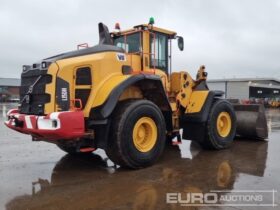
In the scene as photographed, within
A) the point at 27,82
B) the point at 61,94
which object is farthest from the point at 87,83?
the point at 27,82

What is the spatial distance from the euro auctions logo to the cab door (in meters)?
2.32

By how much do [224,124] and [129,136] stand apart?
11.9 feet

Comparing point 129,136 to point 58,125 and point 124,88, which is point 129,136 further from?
point 58,125

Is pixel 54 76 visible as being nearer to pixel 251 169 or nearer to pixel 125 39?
pixel 125 39

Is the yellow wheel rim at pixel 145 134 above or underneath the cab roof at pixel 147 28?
underneath

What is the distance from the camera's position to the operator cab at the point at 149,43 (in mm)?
7098

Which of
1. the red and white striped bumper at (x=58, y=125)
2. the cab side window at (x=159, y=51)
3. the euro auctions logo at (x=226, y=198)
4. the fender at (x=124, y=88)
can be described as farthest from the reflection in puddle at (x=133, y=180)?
the cab side window at (x=159, y=51)

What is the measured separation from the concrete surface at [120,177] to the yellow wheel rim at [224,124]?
491 mm

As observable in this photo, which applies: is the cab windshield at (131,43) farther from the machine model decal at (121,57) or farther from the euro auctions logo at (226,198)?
the euro auctions logo at (226,198)

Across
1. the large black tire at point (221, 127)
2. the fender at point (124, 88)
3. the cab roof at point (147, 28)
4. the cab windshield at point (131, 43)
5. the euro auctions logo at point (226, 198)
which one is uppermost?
the cab roof at point (147, 28)

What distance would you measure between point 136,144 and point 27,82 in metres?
2.45

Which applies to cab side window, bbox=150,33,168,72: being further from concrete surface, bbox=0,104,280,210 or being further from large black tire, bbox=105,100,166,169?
concrete surface, bbox=0,104,280,210

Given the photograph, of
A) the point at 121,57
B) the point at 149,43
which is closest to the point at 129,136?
the point at 121,57

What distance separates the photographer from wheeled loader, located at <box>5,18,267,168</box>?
5812 mm
